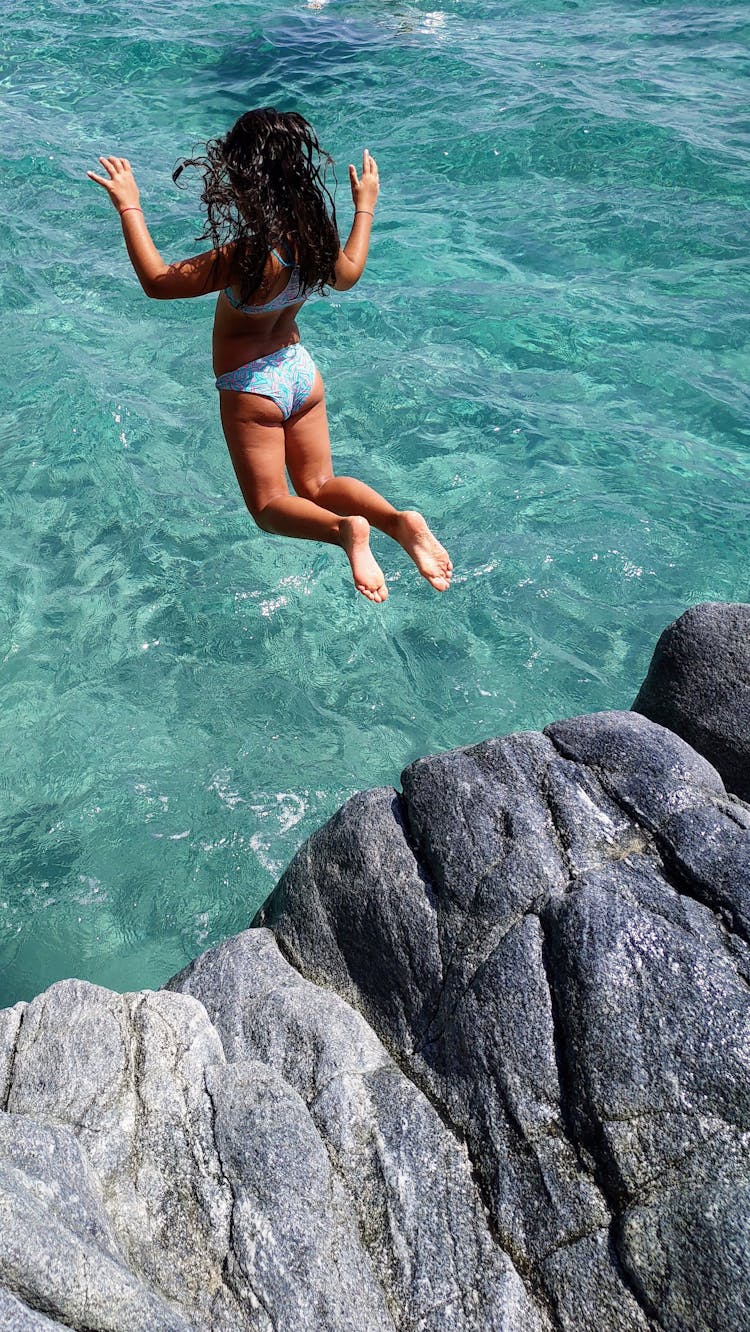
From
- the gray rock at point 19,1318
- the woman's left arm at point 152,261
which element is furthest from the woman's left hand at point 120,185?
the gray rock at point 19,1318

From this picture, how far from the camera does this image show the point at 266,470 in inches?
197

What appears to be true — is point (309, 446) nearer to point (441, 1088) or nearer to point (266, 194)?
point (266, 194)

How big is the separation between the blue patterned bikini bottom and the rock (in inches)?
81.8

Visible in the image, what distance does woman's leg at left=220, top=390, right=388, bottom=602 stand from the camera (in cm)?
464

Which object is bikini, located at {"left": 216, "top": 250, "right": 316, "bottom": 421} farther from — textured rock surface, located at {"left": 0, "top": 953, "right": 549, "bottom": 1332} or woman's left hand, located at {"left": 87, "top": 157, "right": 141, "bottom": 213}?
textured rock surface, located at {"left": 0, "top": 953, "right": 549, "bottom": 1332}

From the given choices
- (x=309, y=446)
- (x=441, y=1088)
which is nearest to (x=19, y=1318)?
(x=441, y=1088)

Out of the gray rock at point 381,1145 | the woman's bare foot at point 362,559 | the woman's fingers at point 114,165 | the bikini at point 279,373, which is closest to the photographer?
the gray rock at point 381,1145

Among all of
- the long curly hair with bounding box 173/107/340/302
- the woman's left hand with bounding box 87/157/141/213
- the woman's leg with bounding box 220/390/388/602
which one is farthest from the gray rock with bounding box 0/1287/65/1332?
the woman's left hand with bounding box 87/157/141/213

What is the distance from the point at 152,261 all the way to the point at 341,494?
126cm

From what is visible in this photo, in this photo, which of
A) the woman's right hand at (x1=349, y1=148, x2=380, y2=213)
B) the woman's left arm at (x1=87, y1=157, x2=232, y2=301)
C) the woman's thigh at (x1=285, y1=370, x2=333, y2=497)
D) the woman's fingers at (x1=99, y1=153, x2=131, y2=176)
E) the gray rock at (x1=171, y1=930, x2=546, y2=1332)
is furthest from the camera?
the woman's thigh at (x1=285, y1=370, x2=333, y2=497)

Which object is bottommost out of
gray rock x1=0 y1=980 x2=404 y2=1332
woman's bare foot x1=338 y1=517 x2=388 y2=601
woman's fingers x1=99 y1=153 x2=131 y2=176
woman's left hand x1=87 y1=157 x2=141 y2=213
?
gray rock x1=0 y1=980 x2=404 y2=1332

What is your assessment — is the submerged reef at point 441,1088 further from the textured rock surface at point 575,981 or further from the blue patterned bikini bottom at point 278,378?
the blue patterned bikini bottom at point 278,378

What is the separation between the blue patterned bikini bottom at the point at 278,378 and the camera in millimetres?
4918

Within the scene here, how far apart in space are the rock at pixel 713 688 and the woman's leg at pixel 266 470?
56.1 inches
